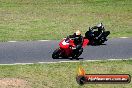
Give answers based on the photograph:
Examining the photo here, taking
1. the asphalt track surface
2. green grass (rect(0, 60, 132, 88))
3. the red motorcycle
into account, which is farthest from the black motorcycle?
green grass (rect(0, 60, 132, 88))

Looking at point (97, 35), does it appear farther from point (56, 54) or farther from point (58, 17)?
point (58, 17)

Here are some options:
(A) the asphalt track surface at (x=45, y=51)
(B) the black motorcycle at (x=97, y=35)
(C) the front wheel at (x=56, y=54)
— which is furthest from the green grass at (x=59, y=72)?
(B) the black motorcycle at (x=97, y=35)

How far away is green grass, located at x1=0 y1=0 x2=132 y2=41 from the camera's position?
3117 cm

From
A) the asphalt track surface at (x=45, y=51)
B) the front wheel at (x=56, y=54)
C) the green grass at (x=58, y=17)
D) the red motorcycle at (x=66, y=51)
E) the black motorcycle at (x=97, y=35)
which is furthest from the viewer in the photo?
the green grass at (x=58, y=17)

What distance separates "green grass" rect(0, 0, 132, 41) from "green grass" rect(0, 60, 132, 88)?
659 cm

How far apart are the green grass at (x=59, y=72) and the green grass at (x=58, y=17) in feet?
21.6

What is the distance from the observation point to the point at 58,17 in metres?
36.8

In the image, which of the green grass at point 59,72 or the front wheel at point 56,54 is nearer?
the green grass at point 59,72

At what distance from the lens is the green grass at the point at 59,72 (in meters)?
20.2

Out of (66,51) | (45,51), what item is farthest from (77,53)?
(45,51)

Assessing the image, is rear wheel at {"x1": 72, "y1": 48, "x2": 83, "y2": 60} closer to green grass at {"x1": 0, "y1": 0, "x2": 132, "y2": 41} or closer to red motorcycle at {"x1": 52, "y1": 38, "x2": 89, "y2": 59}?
red motorcycle at {"x1": 52, "y1": 38, "x2": 89, "y2": 59}

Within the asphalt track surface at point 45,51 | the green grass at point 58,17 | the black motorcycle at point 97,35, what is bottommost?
the asphalt track surface at point 45,51

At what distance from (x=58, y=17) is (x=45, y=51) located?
11048 millimetres

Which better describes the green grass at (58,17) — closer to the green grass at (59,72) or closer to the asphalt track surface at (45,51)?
the asphalt track surface at (45,51)
